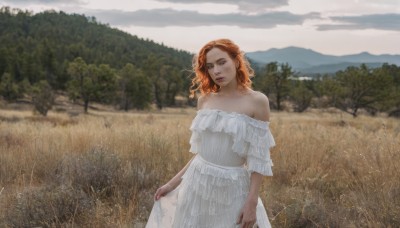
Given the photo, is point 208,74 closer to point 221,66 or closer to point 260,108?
point 221,66

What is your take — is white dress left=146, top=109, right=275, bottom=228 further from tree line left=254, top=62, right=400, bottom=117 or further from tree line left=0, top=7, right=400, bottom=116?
tree line left=254, top=62, right=400, bottom=117

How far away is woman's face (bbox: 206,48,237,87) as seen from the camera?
2.38m

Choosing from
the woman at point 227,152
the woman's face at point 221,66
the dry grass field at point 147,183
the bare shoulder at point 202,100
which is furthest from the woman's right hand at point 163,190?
the dry grass field at point 147,183

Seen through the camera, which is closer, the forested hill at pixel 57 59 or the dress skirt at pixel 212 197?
the dress skirt at pixel 212 197

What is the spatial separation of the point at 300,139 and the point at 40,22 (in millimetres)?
128498

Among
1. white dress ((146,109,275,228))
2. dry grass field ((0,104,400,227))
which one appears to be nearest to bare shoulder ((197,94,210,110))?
white dress ((146,109,275,228))

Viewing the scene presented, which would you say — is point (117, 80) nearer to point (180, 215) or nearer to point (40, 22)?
point (180, 215)

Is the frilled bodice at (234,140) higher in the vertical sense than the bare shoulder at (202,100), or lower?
lower

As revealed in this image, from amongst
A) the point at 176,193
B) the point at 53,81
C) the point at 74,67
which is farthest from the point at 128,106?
the point at 176,193

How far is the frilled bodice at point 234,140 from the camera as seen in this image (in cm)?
226

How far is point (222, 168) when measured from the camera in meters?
2.34

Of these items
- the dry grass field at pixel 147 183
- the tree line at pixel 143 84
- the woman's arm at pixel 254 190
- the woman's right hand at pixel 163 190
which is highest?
the woman's arm at pixel 254 190

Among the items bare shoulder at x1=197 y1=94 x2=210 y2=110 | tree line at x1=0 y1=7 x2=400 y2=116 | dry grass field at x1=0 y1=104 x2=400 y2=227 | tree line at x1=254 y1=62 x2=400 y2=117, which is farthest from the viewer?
tree line at x1=0 y1=7 x2=400 y2=116

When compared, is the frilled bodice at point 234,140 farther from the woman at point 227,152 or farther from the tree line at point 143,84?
the tree line at point 143,84
